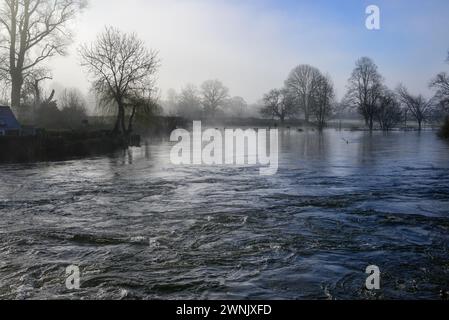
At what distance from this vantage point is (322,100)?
92.1 meters

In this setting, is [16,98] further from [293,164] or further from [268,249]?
[268,249]

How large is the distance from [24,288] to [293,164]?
1650 centimetres

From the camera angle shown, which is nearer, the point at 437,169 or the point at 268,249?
the point at 268,249

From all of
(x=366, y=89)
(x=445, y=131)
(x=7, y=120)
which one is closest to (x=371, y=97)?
(x=366, y=89)

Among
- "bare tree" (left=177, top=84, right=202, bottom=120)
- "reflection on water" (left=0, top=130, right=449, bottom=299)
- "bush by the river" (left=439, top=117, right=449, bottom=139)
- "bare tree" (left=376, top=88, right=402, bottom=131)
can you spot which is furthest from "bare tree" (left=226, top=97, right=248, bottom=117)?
"reflection on water" (left=0, top=130, right=449, bottom=299)

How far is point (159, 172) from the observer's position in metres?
18.8

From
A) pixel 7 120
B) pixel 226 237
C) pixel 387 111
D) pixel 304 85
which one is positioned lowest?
pixel 226 237

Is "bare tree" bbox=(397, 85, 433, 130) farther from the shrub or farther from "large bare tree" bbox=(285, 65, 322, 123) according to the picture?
the shrub

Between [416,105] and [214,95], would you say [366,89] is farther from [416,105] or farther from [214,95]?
[214,95]

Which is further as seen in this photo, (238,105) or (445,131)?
(238,105)

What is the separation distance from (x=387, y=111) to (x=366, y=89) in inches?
313

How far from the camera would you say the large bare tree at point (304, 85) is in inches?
3789
